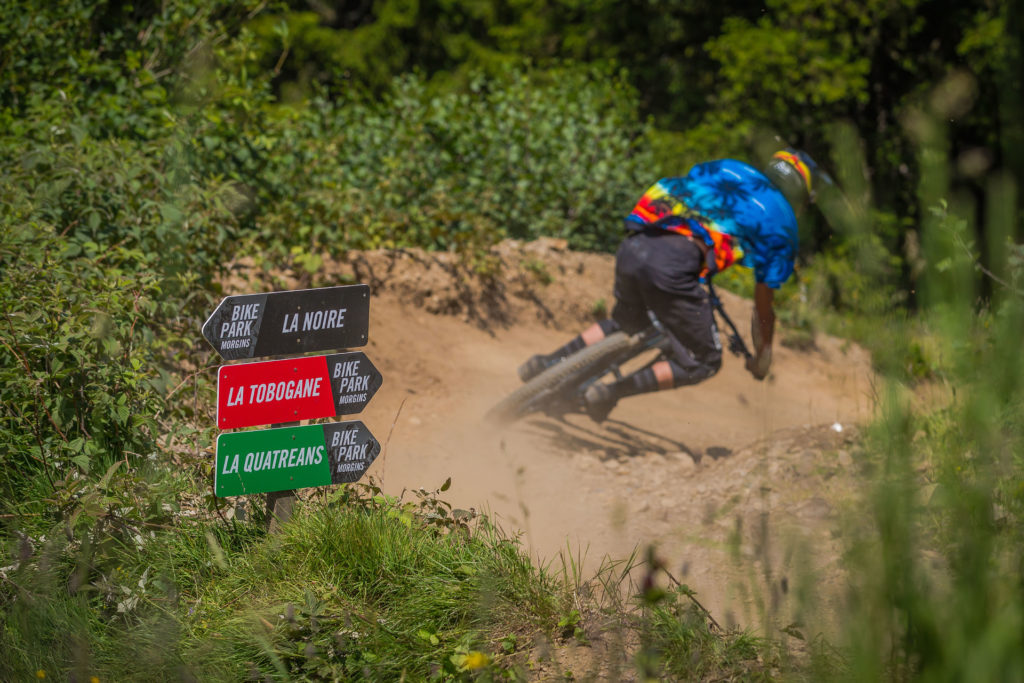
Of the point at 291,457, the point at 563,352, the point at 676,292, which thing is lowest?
the point at 291,457

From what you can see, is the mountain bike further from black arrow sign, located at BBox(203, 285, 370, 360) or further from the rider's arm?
black arrow sign, located at BBox(203, 285, 370, 360)

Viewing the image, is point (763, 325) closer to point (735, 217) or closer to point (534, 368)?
point (735, 217)

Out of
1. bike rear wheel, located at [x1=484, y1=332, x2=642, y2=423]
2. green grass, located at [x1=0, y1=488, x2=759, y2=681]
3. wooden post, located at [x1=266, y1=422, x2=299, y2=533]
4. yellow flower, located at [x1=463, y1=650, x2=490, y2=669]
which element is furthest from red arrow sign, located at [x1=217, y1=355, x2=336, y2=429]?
bike rear wheel, located at [x1=484, y1=332, x2=642, y2=423]

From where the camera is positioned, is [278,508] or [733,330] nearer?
[278,508]

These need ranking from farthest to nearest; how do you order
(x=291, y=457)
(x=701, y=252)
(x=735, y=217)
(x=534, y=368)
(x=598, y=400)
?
(x=534, y=368) → (x=598, y=400) → (x=701, y=252) → (x=735, y=217) → (x=291, y=457)

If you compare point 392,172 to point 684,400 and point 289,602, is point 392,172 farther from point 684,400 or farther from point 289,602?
point 289,602

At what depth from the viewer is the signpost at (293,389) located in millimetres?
3027

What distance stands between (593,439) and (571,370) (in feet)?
1.96

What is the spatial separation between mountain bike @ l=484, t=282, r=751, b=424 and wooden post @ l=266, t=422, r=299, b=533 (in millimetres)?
2260

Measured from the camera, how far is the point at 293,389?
3.10 m

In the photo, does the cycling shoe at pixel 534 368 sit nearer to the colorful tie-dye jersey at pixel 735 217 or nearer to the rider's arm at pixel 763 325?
Answer: the colorful tie-dye jersey at pixel 735 217

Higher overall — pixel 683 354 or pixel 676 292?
pixel 676 292

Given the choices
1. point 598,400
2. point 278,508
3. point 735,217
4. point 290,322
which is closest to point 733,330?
point 735,217

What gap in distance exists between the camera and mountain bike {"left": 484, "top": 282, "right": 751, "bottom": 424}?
5109 mm
